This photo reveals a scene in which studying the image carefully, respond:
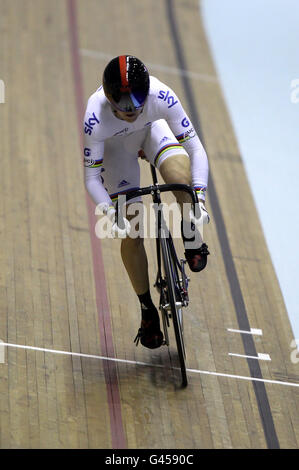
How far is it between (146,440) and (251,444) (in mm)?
489

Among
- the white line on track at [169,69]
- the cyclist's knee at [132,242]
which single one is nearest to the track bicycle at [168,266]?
the cyclist's knee at [132,242]

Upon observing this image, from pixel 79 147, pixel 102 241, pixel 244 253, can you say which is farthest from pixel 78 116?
pixel 244 253

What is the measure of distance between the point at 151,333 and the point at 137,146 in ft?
3.15

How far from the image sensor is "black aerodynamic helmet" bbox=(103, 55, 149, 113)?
9.58 feet

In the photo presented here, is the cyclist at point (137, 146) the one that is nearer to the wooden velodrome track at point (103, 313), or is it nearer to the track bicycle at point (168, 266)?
the track bicycle at point (168, 266)

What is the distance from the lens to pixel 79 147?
5406mm

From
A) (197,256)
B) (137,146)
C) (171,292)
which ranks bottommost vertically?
(171,292)

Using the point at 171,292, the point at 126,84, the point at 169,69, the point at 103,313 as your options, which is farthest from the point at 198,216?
the point at 169,69

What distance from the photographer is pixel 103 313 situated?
3.95 m

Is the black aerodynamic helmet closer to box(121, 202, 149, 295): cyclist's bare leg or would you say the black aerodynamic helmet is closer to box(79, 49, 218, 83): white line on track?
box(121, 202, 149, 295): cyclist's bare leg

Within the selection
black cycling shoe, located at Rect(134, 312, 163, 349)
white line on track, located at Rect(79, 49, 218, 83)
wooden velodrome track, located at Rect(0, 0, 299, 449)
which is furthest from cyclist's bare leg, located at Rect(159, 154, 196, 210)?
white line on track, located at Rect(79, 49, 218, 83)

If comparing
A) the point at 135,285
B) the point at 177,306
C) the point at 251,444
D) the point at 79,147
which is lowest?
the point at 251,444

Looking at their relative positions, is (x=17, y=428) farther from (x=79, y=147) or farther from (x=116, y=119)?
(x=79, y=147)

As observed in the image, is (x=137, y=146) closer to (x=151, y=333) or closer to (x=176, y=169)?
(x=176, y=169)
